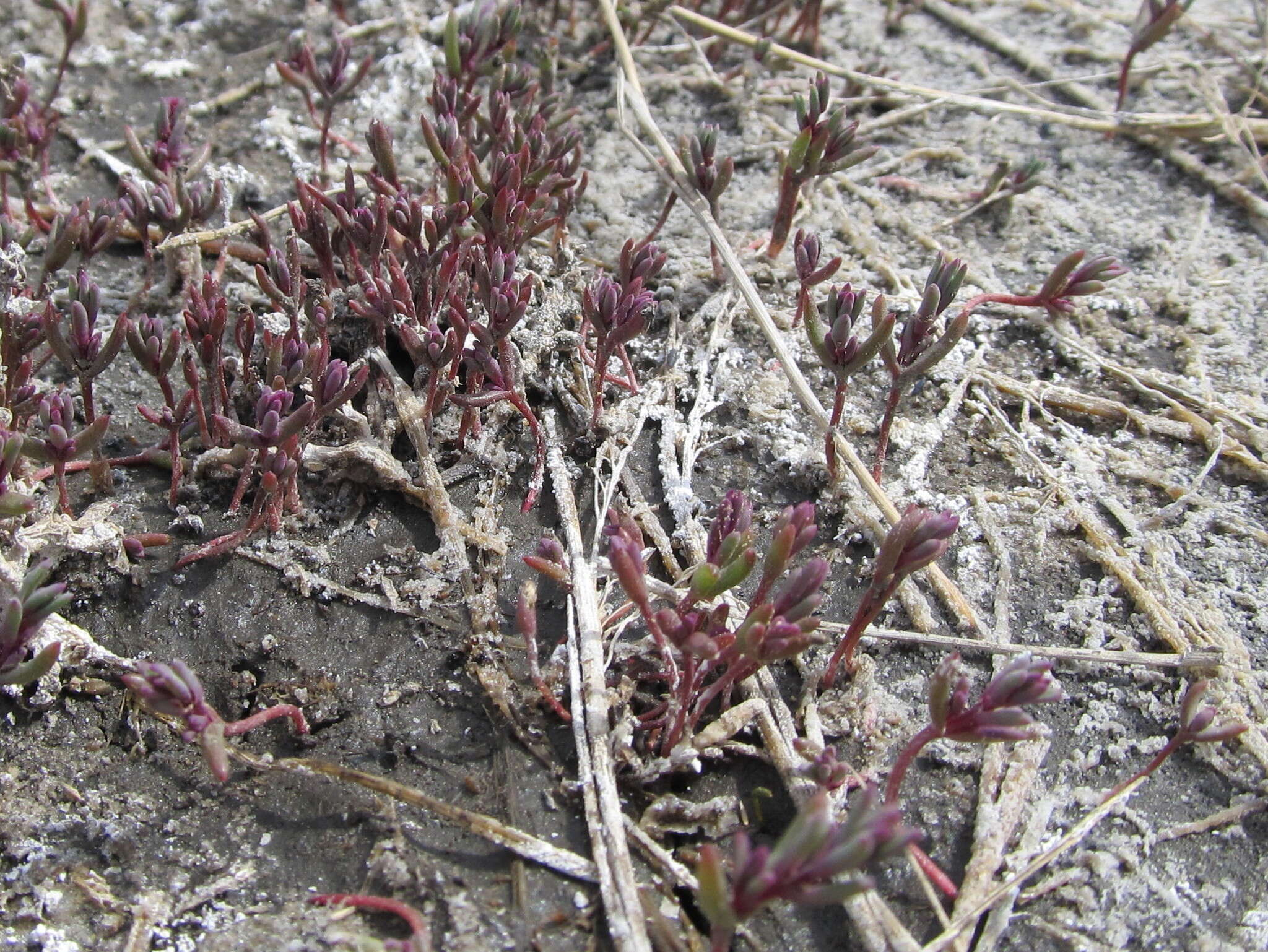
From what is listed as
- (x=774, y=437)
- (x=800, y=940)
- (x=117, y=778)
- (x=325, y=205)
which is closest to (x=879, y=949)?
(x=800, y=940)

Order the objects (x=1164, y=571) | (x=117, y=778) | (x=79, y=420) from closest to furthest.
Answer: (x=117, y=778)
(x=1164, y=571)
(x=79, y=420)

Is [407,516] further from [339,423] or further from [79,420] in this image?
[79,420]

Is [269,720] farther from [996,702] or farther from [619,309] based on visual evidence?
[996,702]

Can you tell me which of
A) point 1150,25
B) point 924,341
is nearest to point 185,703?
point 924,341

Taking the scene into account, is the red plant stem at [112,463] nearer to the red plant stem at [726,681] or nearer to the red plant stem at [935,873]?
the red plant stem at [726,681]

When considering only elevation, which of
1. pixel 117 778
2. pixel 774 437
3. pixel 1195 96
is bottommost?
pixel 117 778

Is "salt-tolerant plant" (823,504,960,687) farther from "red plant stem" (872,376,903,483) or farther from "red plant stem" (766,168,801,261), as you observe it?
"red plant stem" (766,168,801,261)
